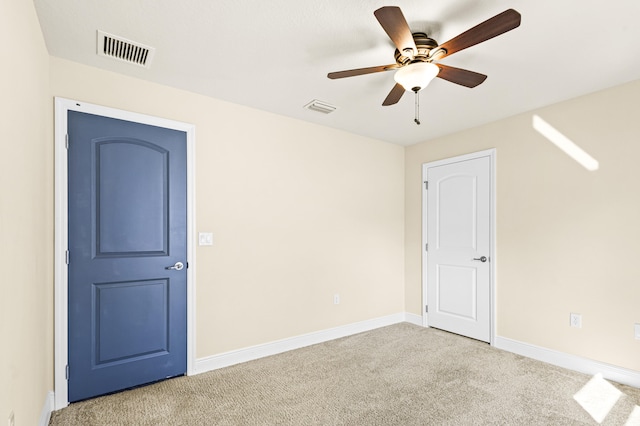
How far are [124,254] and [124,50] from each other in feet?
4.89

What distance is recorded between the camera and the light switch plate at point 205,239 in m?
2.99

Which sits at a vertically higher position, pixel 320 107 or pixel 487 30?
pixel 320 107

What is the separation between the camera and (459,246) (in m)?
4.03

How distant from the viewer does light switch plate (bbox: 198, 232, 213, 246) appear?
2.99 meters

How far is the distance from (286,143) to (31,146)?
7.17 ft

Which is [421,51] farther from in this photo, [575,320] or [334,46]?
[575,320]

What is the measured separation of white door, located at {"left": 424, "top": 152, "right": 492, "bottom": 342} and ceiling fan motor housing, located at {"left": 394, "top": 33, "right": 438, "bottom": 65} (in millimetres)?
2098

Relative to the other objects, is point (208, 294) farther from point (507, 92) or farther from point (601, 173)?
point (601, 173)

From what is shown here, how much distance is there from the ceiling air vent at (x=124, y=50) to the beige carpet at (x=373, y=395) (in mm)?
2483

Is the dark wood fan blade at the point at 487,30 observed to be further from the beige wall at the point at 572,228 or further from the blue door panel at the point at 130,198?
the blue door panel at the point at 130,198

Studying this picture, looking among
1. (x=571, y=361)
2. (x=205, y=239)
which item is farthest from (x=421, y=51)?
(x=571, y=361)

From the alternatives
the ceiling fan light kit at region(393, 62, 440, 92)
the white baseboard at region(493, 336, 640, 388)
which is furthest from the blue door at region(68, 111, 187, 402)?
the white baseboard at region(493, 336, 640, 388)

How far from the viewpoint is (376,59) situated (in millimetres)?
2422

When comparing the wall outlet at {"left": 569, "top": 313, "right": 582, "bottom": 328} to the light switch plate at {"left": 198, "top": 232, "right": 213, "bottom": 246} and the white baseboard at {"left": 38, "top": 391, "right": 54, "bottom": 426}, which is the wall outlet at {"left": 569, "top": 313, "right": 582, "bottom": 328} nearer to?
the light switch plate at {"left": 198, "top": 232, "right": 213, "bottom": 246}
